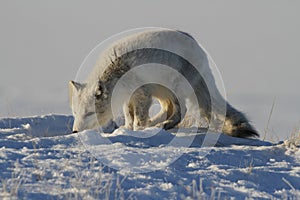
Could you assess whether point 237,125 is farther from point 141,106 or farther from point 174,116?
point 141,106

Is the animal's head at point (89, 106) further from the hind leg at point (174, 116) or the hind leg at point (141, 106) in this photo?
the hind leg at point (174, 116)

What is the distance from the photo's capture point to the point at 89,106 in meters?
8.70

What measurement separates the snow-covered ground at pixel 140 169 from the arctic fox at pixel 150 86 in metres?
1.47

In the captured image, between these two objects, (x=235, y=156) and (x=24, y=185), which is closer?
(x=24, y=185)

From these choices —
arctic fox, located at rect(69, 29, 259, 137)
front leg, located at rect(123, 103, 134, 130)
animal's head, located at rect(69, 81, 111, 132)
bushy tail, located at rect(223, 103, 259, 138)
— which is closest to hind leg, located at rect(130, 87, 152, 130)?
arctic fox, located at rect(69, 29, 259, 137)

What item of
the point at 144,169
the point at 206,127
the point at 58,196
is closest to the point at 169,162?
the point at 144,169

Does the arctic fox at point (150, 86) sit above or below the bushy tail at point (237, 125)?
above

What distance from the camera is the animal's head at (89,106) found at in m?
8.59

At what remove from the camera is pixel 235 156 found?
20.3 feet

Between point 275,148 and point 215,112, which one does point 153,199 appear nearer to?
point 275,148

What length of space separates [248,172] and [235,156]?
0.83 metres

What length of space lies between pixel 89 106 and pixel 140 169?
368cm

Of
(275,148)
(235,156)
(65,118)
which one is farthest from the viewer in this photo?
(65,118)

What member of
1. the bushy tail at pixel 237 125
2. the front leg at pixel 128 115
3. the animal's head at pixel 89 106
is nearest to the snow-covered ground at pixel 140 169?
the bushy tail at pixel 237 125
